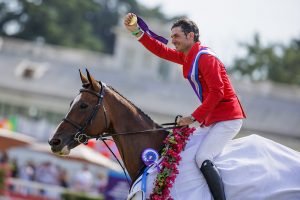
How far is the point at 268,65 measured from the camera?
234 feet

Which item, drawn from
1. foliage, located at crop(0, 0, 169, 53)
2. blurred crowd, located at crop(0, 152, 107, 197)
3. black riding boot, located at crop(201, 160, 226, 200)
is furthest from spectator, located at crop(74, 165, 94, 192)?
foliage, located at crop(0, 0, 169, 53)

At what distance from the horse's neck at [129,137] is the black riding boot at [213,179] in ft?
2.35

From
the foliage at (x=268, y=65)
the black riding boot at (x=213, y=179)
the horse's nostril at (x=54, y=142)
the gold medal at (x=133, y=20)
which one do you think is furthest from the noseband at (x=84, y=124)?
the foliage at (x=268, y=65)

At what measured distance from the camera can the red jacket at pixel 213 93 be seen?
7414mm

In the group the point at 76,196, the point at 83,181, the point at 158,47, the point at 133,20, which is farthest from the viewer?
the point at 83,181

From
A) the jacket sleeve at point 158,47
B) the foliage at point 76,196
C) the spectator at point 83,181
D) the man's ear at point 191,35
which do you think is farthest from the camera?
the spectator at point 83,181

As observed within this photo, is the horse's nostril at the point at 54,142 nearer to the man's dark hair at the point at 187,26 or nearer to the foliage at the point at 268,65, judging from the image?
the man's dark hair at the point at 187,26

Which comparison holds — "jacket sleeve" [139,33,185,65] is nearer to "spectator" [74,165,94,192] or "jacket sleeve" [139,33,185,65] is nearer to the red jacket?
the red jacket

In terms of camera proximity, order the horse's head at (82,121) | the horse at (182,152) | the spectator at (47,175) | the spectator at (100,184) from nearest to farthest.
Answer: the horse at (182,152) → the horse's head at (82,121) → the spectator at (100,184) → the spectator at (47,175)

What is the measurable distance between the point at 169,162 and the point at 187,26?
5.11ft

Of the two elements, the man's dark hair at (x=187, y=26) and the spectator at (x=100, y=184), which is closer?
the man's dark hair at (x=187, y=26)

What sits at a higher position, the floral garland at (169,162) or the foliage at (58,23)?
the foliage at (58,23)

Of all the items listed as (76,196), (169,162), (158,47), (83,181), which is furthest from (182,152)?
(83,181)

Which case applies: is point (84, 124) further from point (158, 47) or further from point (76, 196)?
point (76, 196)
